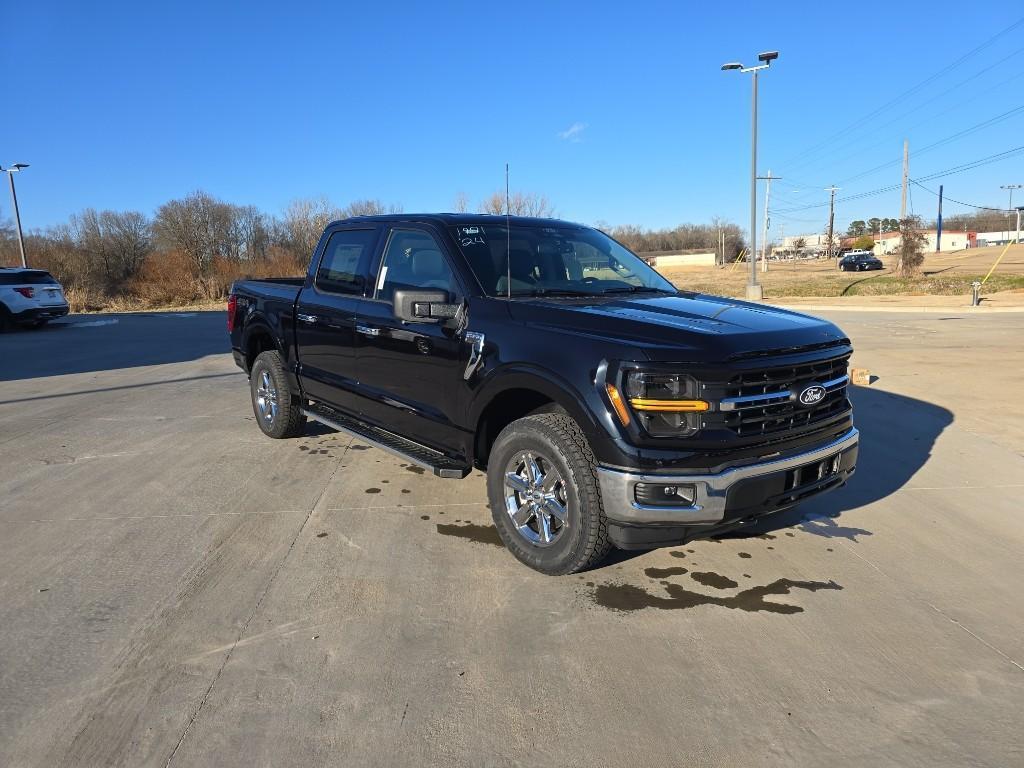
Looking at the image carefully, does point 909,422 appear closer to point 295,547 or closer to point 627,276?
point 627,276

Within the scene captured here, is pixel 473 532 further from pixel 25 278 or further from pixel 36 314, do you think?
pixel 25 278

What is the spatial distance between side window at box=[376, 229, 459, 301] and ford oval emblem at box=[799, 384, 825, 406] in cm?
202

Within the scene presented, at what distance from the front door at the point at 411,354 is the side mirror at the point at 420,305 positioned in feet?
0.44

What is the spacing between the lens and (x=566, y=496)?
134 inches

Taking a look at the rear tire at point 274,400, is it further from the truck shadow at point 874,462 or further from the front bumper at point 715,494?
the truck shadow at point 874,462

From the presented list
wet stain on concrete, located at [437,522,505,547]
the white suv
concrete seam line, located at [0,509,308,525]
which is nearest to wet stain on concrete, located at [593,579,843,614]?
wet stain on concrete, located at [437,522,505,547]

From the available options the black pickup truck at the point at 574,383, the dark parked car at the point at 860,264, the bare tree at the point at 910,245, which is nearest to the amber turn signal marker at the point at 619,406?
the black pickup truck at the point at 574,383

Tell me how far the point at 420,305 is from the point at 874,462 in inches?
159

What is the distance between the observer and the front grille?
3154 mm

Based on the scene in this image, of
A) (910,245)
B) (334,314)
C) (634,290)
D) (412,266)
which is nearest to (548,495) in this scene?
(634,290)

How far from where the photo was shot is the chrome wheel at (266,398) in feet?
20.5

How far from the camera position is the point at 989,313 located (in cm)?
1856

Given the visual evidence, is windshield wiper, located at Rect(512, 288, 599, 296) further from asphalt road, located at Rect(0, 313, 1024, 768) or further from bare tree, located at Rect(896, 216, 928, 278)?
bare tree, located at Rect(896, 216, 928, 278)

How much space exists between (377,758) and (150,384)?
8960mm
